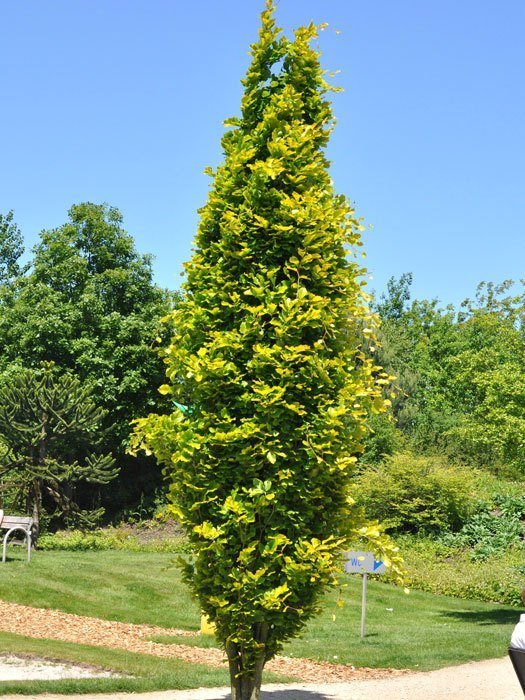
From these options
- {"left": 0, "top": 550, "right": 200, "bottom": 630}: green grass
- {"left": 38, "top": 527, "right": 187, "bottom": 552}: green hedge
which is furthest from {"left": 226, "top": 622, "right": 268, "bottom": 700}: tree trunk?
{"left": 38, "top": 527, "right": 187, "bottom": 552}: green hedge

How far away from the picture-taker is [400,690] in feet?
32.1

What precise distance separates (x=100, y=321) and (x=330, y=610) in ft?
54.7

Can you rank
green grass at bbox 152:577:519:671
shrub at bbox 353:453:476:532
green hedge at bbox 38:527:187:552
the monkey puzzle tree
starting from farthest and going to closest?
shrub at bbox 353:453:476:532 < green hedge at bbox 38:527:187:552 < green grass at bbox 152:577:519:671 < the monkey puzzle tree

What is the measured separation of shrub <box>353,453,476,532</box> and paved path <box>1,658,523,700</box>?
14.0 metres

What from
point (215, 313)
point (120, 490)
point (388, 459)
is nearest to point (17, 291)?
point (120, 490)

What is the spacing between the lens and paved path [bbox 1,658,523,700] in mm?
8945

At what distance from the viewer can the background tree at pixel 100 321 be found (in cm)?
3125

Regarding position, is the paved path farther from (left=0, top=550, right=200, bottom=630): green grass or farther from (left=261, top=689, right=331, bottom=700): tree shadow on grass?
(left=0, top=550, right=200, bottom=630): green grass

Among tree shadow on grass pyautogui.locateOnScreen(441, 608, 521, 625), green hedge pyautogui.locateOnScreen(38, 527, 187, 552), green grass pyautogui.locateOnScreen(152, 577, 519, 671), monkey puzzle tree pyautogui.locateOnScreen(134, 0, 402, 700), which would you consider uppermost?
monkey puzzle tree pyautogui.locateOnScreen(134, 0, 402, 700)

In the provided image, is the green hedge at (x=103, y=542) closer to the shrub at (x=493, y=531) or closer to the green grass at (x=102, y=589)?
the green grass at (x=102, y=589)

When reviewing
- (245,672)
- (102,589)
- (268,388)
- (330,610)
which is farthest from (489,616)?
(268,388)

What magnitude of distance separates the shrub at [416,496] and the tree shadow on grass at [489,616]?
16.7ft

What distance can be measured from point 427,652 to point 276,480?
255 inches

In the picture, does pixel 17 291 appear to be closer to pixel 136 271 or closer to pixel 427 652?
pixel 136 271
